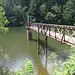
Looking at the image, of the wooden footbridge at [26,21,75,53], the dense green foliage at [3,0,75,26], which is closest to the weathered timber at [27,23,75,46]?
the wooden footbridge at [26,21,75,53]

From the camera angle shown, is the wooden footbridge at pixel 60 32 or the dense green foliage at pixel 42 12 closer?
the wooden footbridge at pixel 60 32

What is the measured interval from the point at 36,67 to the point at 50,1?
3929 cm

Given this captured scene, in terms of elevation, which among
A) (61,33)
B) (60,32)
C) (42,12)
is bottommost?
(60,32)

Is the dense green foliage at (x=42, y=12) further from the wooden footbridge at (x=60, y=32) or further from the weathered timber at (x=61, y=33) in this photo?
the weathered timber at (x=61, y=33)

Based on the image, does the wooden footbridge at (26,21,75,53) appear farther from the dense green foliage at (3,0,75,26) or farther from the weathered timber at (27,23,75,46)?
the dense green foliage at (3,0,75,26)

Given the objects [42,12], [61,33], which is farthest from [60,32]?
[42,12]

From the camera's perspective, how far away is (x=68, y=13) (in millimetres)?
36125

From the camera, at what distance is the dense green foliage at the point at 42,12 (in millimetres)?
36469

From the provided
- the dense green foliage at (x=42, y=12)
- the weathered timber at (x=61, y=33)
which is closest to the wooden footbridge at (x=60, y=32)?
the weathered timber at (x=61, y=33)

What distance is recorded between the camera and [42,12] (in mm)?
39125

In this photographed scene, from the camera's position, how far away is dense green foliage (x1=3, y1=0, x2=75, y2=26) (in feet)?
120

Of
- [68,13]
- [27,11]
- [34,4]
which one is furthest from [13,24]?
[68,13]

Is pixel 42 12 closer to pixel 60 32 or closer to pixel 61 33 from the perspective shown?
pixel 60 32

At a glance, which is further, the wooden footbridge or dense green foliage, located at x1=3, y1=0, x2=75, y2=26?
dense green foliage, located at x1=3, y1=0, x2=75, y2=26
